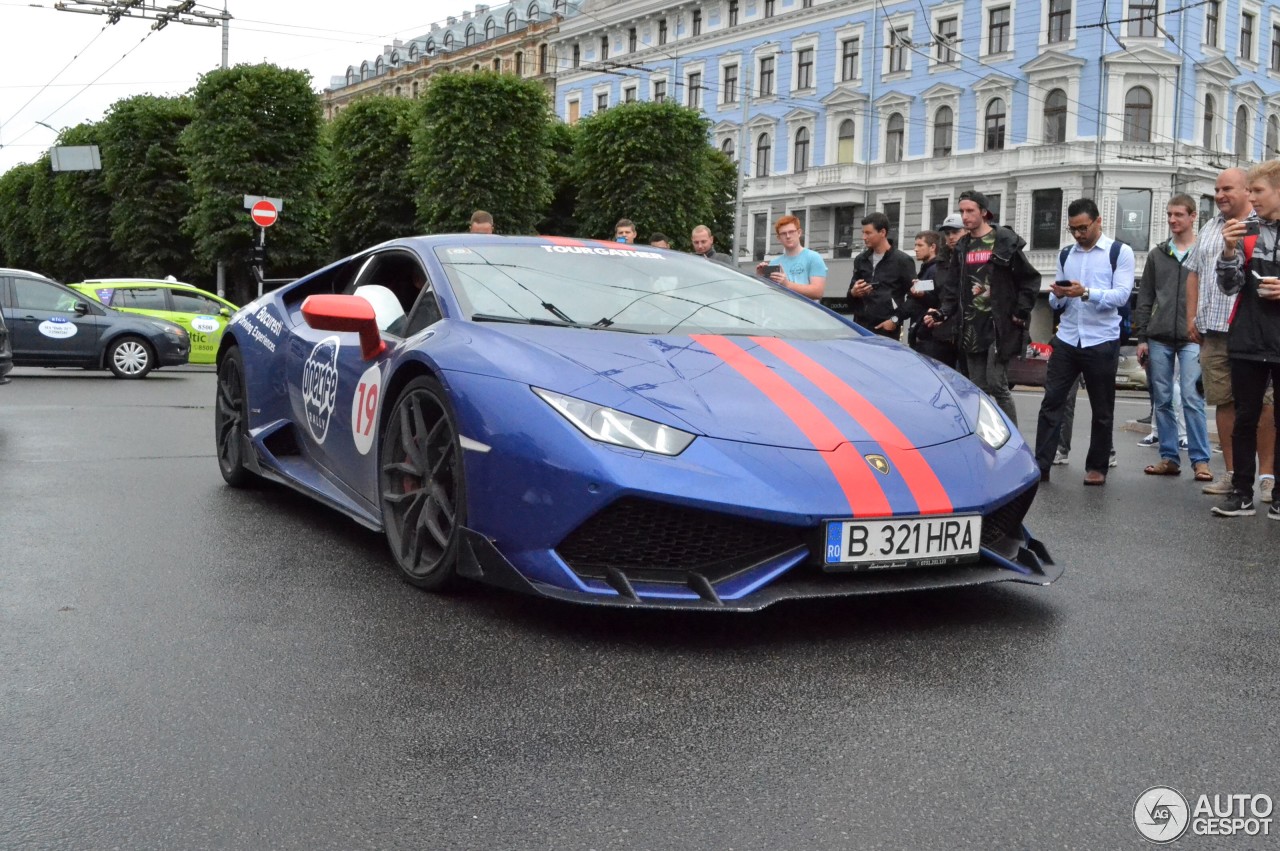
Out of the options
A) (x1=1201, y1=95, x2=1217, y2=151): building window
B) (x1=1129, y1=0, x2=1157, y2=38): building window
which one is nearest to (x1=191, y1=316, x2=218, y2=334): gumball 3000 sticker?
(x1=1129, y1=0, x2=1157, y2=38): building window

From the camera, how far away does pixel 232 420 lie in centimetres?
657

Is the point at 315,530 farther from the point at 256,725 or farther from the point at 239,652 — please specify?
the point at 256,725

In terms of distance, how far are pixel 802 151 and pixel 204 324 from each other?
39111 mm

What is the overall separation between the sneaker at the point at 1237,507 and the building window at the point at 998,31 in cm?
4574

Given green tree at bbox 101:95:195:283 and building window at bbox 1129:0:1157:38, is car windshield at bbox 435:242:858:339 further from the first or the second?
building window at bbox 1129:0:1157:38

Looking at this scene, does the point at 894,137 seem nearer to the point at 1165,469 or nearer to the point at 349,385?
the point at 1165,469

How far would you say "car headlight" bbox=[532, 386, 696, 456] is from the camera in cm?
367

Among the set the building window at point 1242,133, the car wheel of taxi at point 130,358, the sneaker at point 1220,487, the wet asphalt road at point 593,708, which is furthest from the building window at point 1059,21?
the wet asphalt road at point 593,708

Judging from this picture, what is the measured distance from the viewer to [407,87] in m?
87.8

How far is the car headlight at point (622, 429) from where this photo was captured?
144 inches

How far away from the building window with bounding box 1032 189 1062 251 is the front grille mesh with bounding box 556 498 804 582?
45.5 m

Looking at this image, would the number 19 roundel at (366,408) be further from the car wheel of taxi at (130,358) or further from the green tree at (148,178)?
the green tree at (148,178)

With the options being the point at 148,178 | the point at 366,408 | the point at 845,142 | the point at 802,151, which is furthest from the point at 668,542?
the point at 802,151

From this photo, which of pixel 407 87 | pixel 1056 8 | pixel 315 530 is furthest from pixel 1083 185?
pixel 407 87
